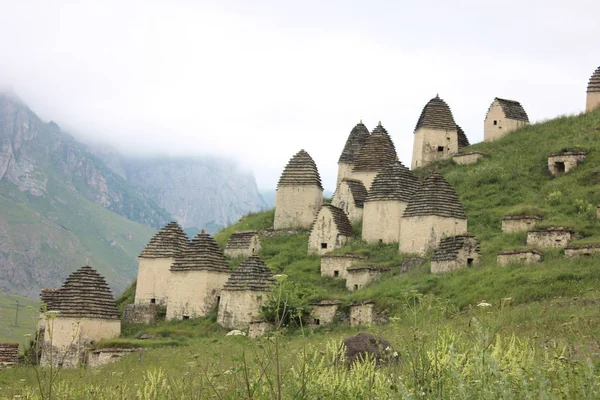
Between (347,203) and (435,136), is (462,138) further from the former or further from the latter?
(347,203)

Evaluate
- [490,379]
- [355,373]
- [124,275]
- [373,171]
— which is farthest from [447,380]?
[124,275]

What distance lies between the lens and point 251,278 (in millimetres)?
35969

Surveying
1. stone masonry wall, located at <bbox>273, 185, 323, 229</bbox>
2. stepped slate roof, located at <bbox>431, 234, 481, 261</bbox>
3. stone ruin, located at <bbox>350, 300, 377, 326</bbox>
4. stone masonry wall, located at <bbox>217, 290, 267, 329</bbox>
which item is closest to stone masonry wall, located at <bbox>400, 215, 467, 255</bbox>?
stepped slate roof, located at <bbox>431, 234, 481, 261</bbox>

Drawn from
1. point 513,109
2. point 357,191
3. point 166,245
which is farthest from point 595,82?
point 166,245

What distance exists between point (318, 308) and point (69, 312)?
9.10m

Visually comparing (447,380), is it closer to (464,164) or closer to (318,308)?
(318,308)

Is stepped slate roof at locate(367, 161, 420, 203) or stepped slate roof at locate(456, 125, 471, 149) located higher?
stepped slate roof at locate(456, 125, 471, 149)

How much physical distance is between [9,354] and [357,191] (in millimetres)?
16837

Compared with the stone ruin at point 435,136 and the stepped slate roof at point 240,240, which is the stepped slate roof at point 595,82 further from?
the stepped slate roof at point 240,240

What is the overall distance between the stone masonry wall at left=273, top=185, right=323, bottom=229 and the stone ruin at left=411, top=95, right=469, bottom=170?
7.69 m

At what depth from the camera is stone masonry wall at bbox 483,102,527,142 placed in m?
54.1

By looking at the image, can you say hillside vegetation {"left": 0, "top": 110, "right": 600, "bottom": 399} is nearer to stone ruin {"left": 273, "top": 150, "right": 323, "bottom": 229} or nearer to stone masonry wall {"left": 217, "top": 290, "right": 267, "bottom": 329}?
stone masonry wall {"left": 217, "top": 290, "right": 267, "bottom": 329}

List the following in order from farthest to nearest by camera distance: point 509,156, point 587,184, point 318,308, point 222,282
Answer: point 509,156
point 587,184
point 222,282
point 318,308

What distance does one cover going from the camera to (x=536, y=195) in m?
42.8
